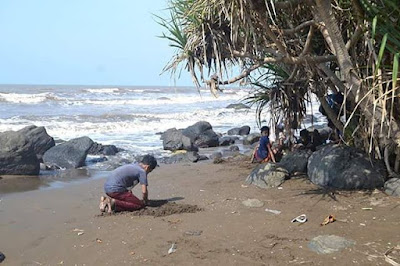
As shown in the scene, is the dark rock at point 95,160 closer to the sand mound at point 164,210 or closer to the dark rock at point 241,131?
the sand mound at point 164,210

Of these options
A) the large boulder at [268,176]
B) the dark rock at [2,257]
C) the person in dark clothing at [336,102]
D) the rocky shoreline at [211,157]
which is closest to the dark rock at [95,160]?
the rocky shoreline at [211,157]

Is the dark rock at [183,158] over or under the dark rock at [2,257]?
under

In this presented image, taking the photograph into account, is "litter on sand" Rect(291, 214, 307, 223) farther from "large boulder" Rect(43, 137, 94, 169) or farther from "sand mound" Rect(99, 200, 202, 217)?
"large boulder" Rect(43, 137, 94, 169)

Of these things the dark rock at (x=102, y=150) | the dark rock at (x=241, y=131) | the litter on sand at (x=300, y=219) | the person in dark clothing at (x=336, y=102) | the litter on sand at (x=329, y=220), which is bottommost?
the dark rock at (x=241, y=131)

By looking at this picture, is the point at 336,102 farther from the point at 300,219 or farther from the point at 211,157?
the point at 211,157

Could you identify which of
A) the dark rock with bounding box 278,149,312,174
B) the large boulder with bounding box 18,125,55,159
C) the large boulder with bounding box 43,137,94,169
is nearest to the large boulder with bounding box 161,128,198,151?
the large boulder with bounding box 43,137,94,169

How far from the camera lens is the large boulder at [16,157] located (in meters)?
9.67

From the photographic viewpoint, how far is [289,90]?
798 centimetres

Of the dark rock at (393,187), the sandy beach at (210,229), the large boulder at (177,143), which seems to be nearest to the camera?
the sandy beach at (210,229)

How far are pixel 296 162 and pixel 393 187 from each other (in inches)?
87.8

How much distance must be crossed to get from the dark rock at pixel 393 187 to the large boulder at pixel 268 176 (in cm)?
178

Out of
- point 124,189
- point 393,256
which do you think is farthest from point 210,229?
point 393,256

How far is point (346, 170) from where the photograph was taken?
645 centimetres

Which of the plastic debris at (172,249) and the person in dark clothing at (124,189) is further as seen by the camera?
the person in dark clothing at (124,189)
